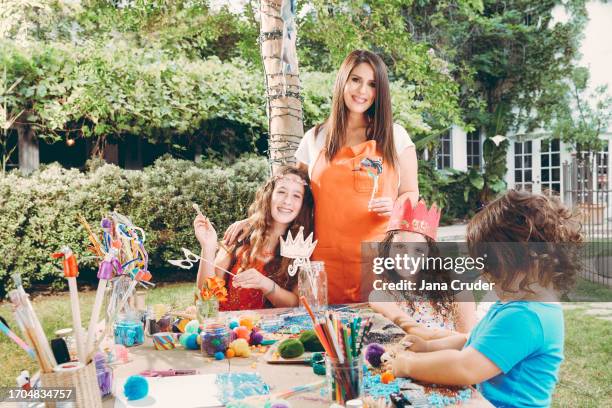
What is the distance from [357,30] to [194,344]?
3.98m

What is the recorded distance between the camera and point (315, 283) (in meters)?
2.03

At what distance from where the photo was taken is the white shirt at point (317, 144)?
8.80 ft

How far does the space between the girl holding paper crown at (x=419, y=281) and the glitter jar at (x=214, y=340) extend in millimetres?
656

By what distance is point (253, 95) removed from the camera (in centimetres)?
737

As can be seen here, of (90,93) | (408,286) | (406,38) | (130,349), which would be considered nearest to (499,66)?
(406,38)

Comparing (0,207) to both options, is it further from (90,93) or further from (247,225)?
(247,225)

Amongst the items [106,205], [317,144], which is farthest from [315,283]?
[106,205]

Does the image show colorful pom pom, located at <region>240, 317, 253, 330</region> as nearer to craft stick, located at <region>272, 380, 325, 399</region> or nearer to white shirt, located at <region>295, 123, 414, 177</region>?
craft stick, located at <region>272, 380, 325, 399</region>

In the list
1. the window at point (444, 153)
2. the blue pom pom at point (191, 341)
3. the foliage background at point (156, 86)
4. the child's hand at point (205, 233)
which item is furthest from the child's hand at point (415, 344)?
the window at point (444, 153)

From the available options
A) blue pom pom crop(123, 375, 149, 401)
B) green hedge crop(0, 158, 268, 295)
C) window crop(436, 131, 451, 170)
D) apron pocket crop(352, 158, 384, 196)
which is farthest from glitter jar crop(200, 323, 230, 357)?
window crop(436, 131, 451, 170)

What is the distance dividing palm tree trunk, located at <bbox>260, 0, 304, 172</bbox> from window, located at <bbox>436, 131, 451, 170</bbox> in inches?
397

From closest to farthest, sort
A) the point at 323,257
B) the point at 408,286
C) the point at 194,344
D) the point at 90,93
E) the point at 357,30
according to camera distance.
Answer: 1. the point at 194,344
2. the point at 408,286
3. the point at 323,257
4. the point at 357,30
5. the point at 90,93

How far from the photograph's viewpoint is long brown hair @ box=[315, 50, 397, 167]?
2.56m

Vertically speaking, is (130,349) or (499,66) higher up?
(499,66)
